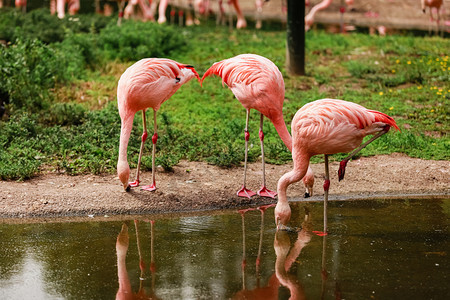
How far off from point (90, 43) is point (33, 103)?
2614 millimetres

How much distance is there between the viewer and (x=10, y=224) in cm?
586

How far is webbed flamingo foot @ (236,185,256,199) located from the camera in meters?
6.59

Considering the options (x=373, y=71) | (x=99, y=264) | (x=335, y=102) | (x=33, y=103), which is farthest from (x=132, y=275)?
(x=373, y=71)

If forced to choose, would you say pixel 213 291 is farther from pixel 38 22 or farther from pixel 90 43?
pixel 38 22

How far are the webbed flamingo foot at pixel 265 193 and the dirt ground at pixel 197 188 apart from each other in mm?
48

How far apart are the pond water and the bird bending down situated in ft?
1.46

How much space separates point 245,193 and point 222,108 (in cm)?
279

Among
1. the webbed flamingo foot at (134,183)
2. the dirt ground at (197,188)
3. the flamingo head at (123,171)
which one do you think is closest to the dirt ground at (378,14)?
the dirt ground at (197,188)

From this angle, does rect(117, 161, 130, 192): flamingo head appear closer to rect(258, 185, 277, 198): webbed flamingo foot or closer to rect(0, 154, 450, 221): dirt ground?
rect(0, 154, 450, 221): dirt ground

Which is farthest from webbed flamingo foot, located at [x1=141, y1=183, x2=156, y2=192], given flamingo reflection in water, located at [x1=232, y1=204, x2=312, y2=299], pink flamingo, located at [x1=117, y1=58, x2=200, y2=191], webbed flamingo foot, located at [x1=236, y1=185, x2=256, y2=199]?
flamingo reflection in water, located at [x1=232, y1=204, x2=312, y2=299]

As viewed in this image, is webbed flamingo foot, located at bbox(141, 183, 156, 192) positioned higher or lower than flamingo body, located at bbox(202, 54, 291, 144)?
lower

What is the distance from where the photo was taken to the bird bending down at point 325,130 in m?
5.48

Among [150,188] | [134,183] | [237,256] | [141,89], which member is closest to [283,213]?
[237,256]

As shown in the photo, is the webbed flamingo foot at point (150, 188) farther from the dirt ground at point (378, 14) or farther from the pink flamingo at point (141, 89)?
the dirt ground at point (378, 14)
